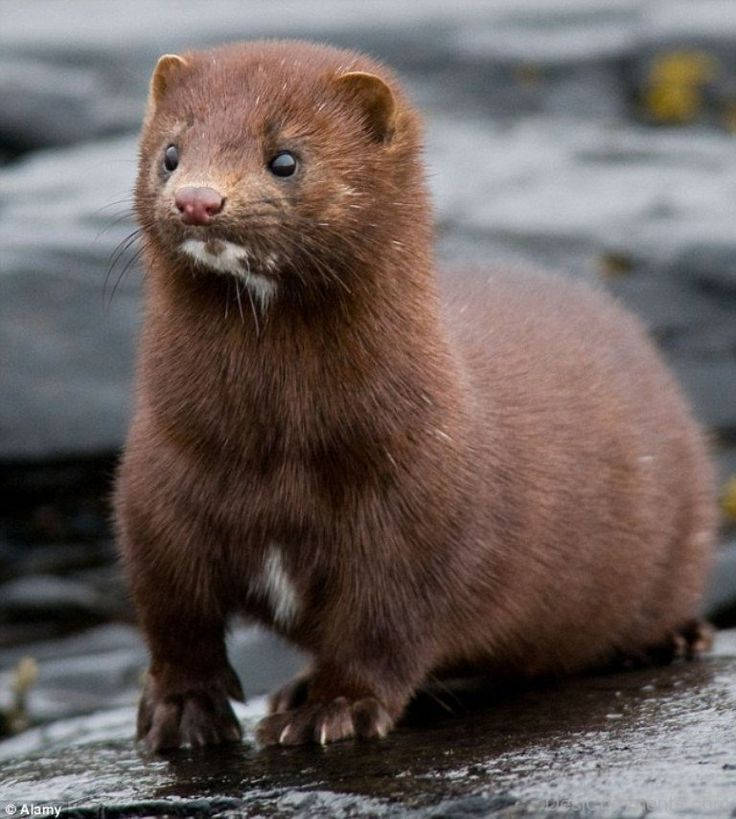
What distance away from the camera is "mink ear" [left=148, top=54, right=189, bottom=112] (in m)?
4.30

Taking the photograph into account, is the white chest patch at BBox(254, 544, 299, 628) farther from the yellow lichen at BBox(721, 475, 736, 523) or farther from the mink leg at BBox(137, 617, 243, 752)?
the yellow lichen at BBox(721, 475, 736, 523)

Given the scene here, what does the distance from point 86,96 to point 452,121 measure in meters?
1.93

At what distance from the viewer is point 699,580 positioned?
18.7 feet

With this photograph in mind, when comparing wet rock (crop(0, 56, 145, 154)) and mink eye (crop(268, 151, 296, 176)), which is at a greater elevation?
wet rock (crop(0, 56, 145, 154))

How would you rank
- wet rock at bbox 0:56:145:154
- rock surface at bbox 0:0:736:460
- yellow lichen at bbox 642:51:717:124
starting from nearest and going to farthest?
rock surface at bbox 0:0:736:460
wet rock at bbox 0:56:145:154
yellow lichen at bbox 642:51:717:124

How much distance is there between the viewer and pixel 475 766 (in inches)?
148

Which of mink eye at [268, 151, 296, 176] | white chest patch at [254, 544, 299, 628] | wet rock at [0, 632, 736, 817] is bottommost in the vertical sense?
wet rock at [0, 632, 736, 817]

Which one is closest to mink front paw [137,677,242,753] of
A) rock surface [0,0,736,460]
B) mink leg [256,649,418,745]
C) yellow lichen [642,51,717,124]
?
mink leg [256,649,418,745]

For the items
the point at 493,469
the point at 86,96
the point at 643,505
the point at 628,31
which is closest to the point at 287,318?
the point at 493,469

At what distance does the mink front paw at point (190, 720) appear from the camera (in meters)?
4.51

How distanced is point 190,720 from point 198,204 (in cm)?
143

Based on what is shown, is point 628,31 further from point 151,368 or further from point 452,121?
point 151,368

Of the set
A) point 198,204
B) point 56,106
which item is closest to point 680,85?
point 56,106

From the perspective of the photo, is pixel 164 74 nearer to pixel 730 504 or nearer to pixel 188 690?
pixel 188 690
